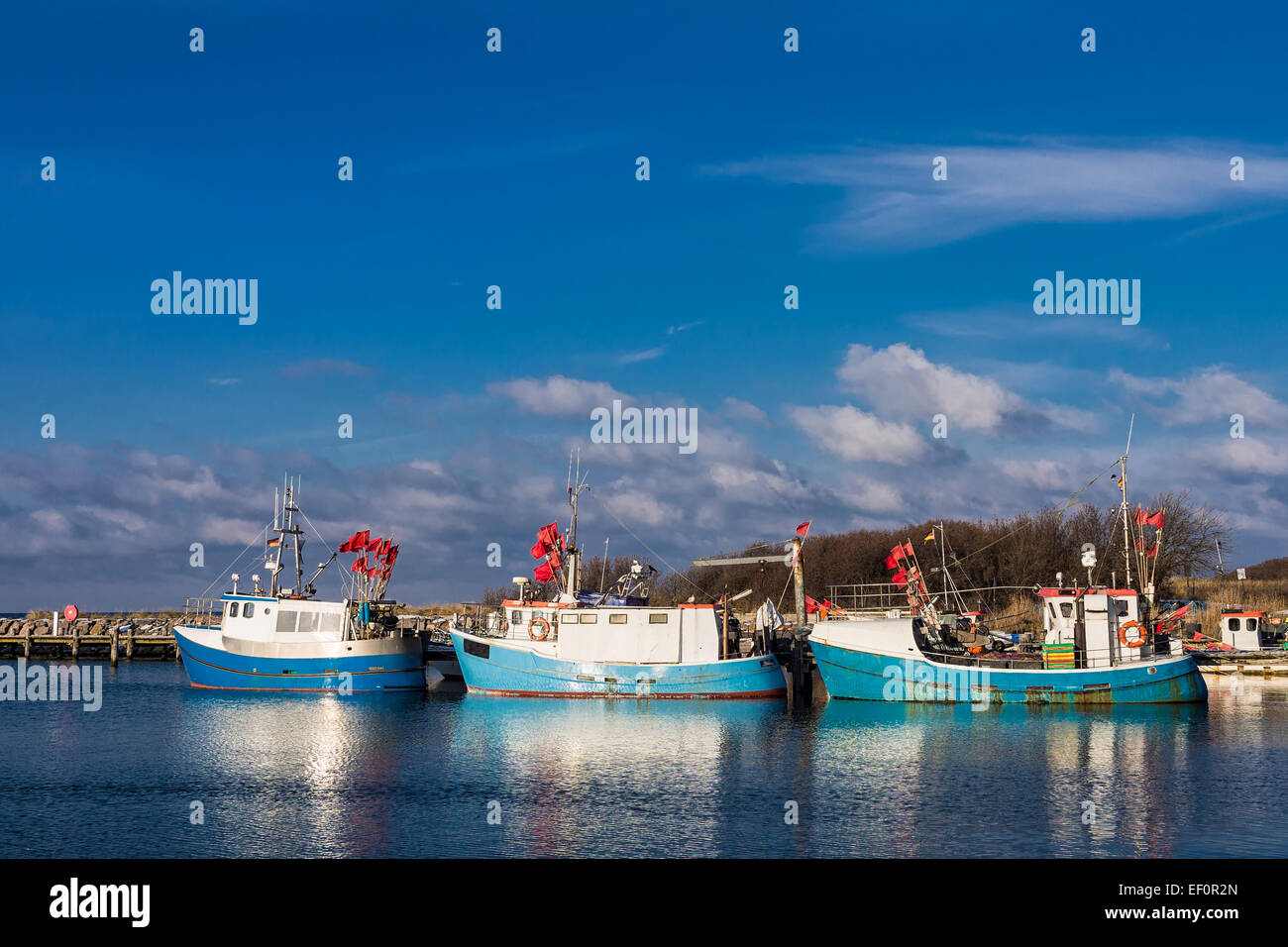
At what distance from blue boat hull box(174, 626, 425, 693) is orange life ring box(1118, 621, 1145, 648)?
34600 mm

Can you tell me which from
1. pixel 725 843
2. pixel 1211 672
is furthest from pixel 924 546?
pixel 725 843

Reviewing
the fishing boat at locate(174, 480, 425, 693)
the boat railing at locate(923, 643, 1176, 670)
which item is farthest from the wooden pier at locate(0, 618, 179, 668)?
the boat railing at locate(923, 643, 1176, 670)

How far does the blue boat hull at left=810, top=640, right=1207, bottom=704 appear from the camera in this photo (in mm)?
50062

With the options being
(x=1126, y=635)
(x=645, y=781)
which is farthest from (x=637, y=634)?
(x=645, y=781)

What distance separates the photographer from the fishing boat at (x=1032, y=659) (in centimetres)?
5034

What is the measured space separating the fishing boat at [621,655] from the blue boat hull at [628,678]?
0.05 metres

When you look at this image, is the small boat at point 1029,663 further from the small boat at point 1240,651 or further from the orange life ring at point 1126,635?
the small boat at point 1240,651

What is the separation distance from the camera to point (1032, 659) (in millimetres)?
52500

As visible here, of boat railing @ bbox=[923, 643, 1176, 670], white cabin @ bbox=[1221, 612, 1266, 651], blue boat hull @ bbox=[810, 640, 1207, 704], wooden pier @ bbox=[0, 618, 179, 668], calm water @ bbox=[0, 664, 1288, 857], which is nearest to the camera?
calm water @ bbox=[0, 664, 1288, 857]

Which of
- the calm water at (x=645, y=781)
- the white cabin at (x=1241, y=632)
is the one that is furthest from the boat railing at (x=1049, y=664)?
the white cabin at (x=1241, y=632)

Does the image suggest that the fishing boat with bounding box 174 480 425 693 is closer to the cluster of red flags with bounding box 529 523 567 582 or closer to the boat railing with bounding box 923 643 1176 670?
the cluster of red flags with bounding box 529 523 567 582
